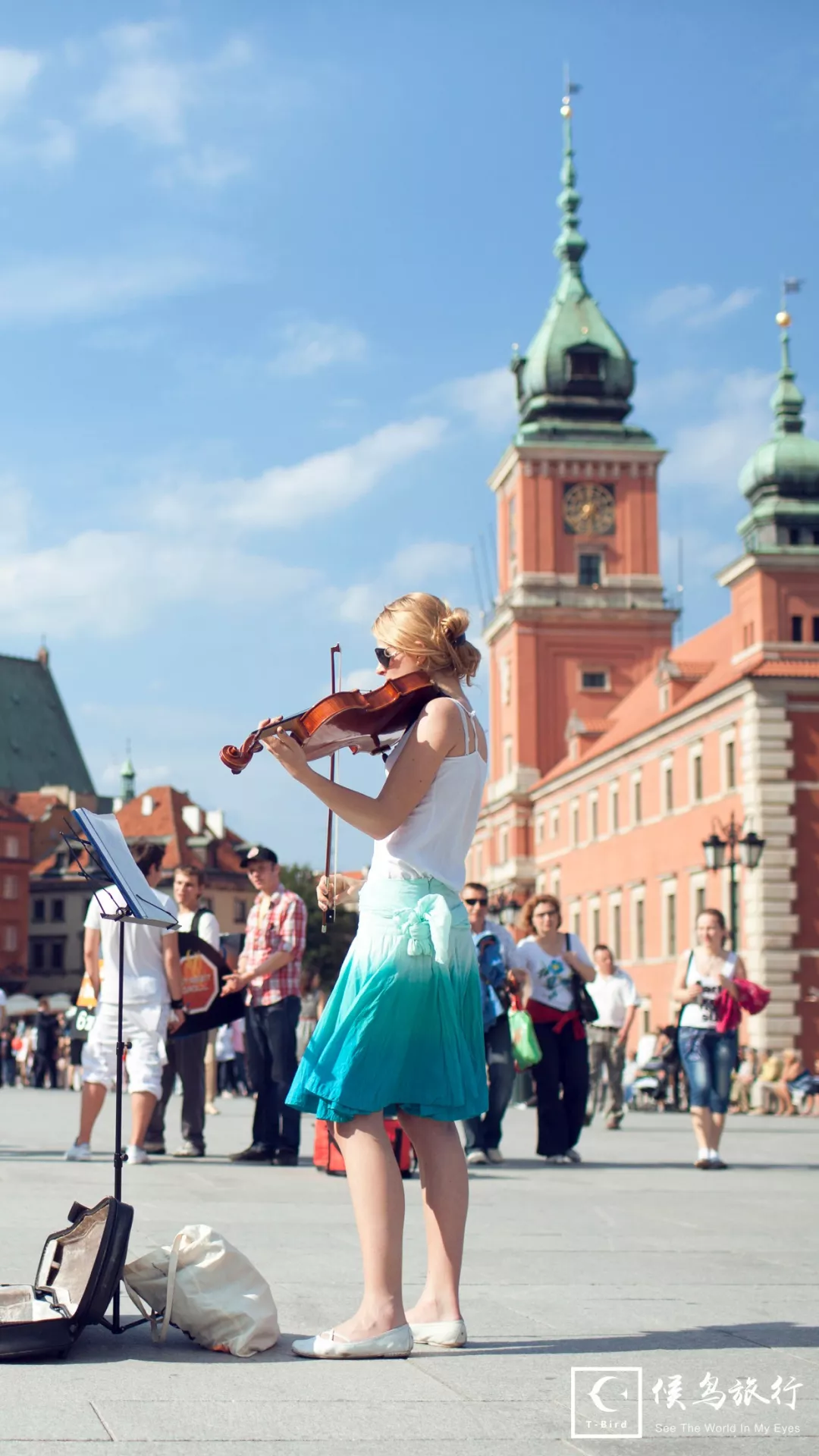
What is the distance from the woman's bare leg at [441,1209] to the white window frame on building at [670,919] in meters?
53.0

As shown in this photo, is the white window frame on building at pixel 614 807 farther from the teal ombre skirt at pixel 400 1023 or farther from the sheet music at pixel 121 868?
the teal ombre skirt at pixel 400 1023

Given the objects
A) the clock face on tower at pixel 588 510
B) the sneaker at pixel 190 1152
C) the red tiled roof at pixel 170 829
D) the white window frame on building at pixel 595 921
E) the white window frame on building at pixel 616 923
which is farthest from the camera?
the red tiled roof at pixel 170 829

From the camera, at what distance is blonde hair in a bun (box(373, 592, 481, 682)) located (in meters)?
5.38

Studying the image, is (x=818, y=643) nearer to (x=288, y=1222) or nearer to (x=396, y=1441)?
(x=288, y=1222)

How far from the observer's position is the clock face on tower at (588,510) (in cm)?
8538

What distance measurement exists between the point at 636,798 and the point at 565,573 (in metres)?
23.8

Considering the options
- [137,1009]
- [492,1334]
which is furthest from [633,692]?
[492,1334]

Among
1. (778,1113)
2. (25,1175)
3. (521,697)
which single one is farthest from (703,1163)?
(521,697)

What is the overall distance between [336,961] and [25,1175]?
269 feet

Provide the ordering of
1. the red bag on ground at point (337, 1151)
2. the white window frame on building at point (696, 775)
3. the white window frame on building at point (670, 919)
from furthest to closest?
the white window frame on building at point (670, 919)
the white window frame on building at point (696, 775)
the red bag on ground at point (337, 1151)

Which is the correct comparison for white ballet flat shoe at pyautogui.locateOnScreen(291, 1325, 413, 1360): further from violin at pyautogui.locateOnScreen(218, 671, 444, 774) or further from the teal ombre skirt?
violin at pyautogui.locateOnScreen(218, 671, 444, 774)

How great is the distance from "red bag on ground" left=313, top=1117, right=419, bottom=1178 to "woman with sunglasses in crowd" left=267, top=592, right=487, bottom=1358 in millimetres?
4418

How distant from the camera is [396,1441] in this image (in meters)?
3.99

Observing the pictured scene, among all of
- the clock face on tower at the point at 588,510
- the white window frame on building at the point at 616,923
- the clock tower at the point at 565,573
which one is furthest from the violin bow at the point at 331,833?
the clock face on tower at the point at 588,510
